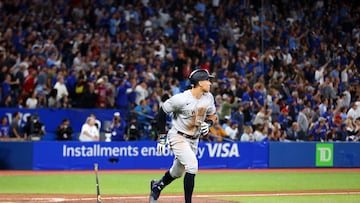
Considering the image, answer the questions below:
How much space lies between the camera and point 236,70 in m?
25.5

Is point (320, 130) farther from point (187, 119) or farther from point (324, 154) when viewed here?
point (187, 119)

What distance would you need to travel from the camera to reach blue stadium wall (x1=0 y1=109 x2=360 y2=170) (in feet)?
67.8

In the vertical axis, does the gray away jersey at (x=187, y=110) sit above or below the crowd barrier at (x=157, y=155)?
→ above

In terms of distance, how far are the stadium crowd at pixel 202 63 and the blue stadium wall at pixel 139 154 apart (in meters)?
0.31

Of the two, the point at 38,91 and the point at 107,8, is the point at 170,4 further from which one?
the point at 38,91

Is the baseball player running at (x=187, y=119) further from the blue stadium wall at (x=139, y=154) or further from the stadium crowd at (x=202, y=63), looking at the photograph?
the stadium crowd at (x=202, y=63)

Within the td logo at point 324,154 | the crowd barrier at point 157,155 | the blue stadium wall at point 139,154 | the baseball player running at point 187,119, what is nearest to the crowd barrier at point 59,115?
the blue stadium wall at point 139,154

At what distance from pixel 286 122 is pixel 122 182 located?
6.96m

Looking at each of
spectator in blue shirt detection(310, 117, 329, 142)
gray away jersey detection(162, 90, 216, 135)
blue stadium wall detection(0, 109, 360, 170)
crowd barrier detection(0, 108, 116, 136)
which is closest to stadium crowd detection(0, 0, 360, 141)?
spectator in blue shirt detection(310, 117, 329, 142)

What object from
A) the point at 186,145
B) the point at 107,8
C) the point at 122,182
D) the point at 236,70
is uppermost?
the point at 107,8

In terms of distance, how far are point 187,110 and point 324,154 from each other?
13559 millimetres

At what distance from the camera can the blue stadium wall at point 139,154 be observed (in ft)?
67.8

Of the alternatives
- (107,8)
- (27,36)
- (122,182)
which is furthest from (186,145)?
(107,8)

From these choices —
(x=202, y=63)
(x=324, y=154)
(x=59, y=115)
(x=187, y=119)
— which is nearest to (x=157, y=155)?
(x=59, y=115)
